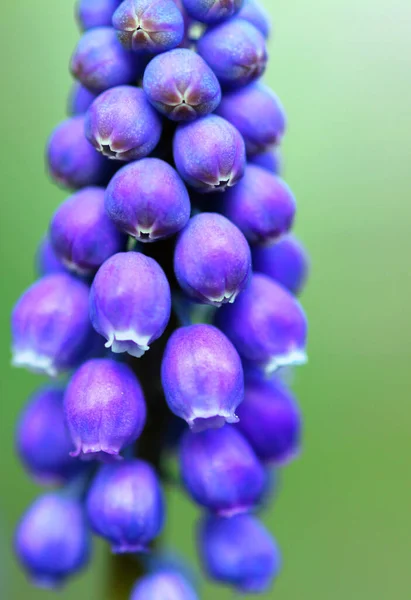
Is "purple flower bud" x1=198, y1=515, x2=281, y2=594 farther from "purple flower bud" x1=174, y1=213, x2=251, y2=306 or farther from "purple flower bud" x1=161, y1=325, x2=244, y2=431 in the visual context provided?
→ "purple flower bud" x1=174, y1=213, x2=251, y2=306

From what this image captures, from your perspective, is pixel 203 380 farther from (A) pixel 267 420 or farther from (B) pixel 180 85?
(B) pixel 180 85

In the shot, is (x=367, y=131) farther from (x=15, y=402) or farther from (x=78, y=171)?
(x=78, y=171)

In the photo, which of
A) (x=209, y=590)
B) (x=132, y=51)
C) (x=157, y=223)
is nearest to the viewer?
(x=157, y=223)

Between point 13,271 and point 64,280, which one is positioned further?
point 13,271

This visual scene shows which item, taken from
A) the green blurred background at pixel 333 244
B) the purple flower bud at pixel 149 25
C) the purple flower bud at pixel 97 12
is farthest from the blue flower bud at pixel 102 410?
the green blurred background at pixel 333 244

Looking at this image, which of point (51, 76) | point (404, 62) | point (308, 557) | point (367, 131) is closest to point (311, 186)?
point (367, 131)
